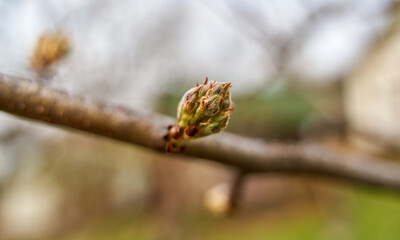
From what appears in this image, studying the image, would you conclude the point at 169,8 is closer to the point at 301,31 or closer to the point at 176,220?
the point at 301,31

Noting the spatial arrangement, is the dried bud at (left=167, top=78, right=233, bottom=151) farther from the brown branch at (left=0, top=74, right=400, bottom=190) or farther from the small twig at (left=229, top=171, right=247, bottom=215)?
the small twig at (left=229, top=171, right=247, bottom=215)

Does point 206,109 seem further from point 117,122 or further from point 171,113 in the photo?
point 171,113

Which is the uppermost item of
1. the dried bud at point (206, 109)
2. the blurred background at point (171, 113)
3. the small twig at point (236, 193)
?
the blurred background at point (171, 113)

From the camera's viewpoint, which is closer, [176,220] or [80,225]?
[176,220]

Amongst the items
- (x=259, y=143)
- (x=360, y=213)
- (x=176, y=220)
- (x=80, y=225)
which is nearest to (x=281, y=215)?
(x=360, y=213)

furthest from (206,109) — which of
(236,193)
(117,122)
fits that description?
(236,193)

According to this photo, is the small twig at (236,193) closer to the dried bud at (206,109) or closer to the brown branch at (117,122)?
the brown branch at (117,122)

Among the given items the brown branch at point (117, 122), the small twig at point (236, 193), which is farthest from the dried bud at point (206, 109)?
the small twig at point (236, 193)

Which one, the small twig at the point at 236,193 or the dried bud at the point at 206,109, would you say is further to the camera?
the small twig at the point at 236,193
